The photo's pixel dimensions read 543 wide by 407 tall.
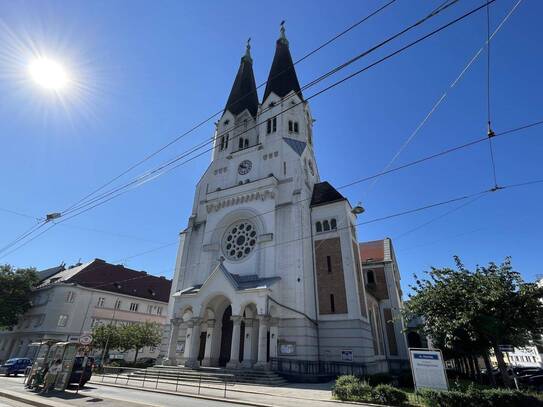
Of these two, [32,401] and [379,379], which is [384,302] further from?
[32,401]

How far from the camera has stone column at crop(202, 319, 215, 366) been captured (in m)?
22.3

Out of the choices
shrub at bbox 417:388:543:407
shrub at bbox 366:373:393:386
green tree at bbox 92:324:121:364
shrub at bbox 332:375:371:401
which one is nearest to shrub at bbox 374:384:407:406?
shrub at bbox 332:375:371:401

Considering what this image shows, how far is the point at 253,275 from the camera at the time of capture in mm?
26156

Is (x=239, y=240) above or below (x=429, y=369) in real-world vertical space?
above

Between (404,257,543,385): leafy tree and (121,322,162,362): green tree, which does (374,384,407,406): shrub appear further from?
(121,322,162,362): green tree

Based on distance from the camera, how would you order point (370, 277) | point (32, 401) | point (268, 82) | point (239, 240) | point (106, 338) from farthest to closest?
point (268, 82), point (370, 277), point (239, 240), point (106, 338), point (32, 401)

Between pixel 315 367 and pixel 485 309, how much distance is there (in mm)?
12061

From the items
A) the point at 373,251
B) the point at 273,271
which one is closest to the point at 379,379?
the point at 273,271

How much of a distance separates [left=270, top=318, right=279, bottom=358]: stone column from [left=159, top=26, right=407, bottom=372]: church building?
0.33ft

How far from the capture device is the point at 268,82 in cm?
3984

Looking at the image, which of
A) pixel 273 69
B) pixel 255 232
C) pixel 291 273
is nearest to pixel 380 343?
pixel 291 273

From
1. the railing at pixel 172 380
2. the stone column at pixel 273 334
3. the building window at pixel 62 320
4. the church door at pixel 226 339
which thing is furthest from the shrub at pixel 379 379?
the building window at pixel 62 320

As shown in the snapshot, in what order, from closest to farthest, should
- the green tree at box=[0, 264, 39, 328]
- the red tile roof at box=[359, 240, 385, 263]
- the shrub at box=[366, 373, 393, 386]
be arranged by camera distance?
the shrub at box=[366, 373, 393, 386] < the red tile roof at box=[359, 240, 385, 263] < the green tree at box=[0, 264, 39, 328]

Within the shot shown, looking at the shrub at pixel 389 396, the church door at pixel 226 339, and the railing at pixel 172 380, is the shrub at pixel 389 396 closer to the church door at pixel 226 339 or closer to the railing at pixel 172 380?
the railing at pixel 172 380
